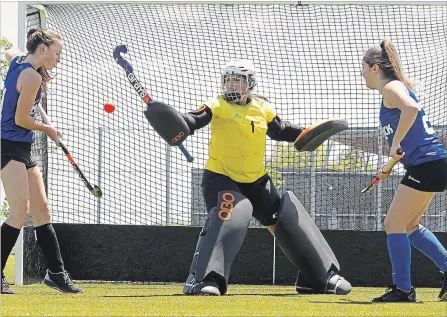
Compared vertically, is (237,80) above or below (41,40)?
below

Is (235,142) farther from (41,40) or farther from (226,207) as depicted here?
(41,40)

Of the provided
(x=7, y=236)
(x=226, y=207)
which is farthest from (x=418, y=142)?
(x=7, y=236)

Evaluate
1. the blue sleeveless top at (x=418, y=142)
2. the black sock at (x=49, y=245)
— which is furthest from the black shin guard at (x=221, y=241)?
the blue sleeveless top at (x=418, y=142)

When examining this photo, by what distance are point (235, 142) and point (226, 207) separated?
44 cm

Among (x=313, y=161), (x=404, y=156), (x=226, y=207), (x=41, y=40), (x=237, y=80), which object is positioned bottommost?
(x=226, y=207)

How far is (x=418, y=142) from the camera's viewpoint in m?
5.06

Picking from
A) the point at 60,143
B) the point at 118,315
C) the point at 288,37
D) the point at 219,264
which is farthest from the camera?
the point at 288,37

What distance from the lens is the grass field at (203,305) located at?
4238 mm

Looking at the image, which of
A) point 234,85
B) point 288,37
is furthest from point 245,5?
point 234,85

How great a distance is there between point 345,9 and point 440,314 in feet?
11.3

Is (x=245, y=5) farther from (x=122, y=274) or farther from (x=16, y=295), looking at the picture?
(x=16, y=295)

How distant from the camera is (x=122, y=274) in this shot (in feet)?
23.1

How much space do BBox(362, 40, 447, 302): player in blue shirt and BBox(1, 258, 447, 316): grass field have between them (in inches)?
9.0

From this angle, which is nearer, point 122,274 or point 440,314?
point 440,314
